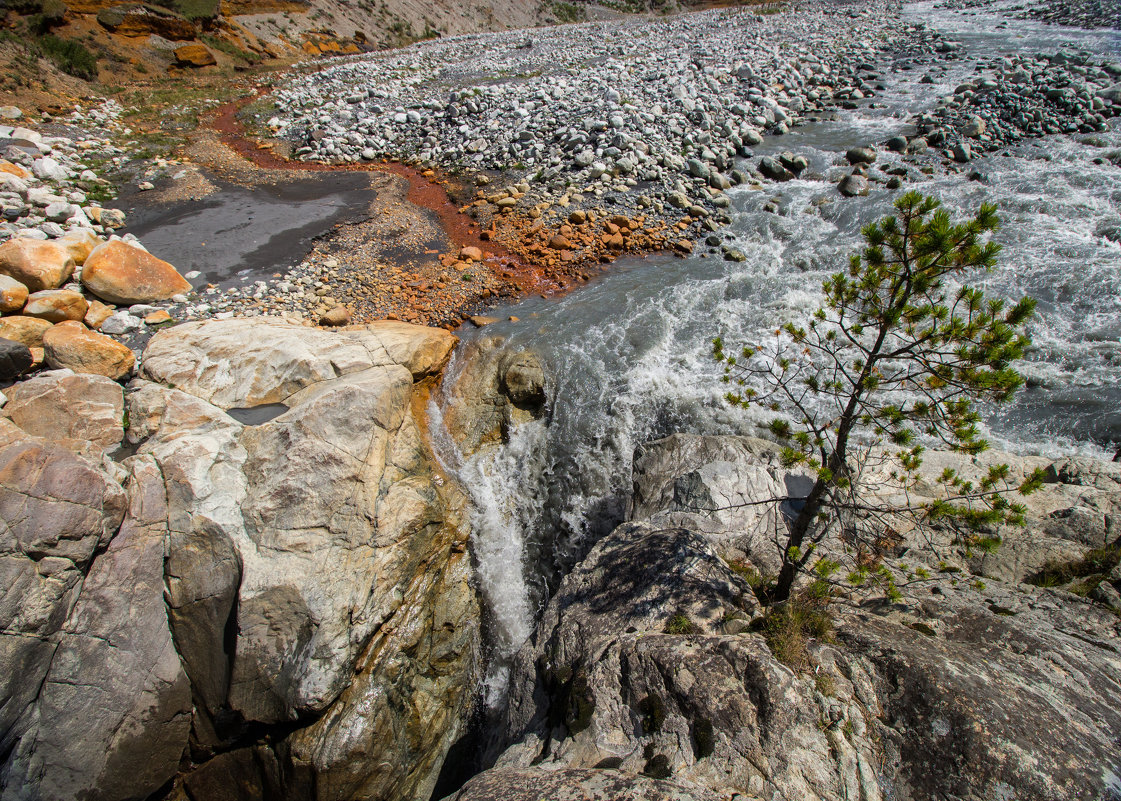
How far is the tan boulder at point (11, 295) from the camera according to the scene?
9055mm

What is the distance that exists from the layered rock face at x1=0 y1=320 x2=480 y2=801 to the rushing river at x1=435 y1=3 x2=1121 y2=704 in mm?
1610

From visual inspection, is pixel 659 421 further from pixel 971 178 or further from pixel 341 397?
pixel 971 178

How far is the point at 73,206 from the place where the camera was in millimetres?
13008

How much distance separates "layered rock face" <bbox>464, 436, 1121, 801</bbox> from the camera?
378 cm

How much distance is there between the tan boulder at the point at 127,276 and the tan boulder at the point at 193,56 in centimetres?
2928

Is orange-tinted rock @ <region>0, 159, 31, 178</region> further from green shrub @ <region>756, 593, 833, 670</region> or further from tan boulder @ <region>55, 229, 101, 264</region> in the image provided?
green shrub @ <region>756, 593, 833, 670</region>

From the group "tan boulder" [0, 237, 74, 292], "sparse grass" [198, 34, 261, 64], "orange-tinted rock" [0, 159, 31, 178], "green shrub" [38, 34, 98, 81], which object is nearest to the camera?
"tan boulder" [0, 237, 74, 292]

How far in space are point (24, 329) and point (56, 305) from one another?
136 cm

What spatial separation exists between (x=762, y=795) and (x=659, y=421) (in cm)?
687

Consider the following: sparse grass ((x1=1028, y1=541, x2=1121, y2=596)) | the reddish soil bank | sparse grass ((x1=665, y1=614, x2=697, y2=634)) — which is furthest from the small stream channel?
sparse grass ((x1=665, y1=614, x2=697, y2=634))

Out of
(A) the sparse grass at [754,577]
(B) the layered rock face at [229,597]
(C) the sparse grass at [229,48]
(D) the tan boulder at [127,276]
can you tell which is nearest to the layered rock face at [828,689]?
(A) the sparse grass at [754,577]

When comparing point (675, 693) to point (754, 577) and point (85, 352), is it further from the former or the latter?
point (85, 352)

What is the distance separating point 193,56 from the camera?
101 feet

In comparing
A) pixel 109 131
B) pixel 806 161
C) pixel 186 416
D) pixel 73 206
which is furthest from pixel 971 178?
pixel 109 131
